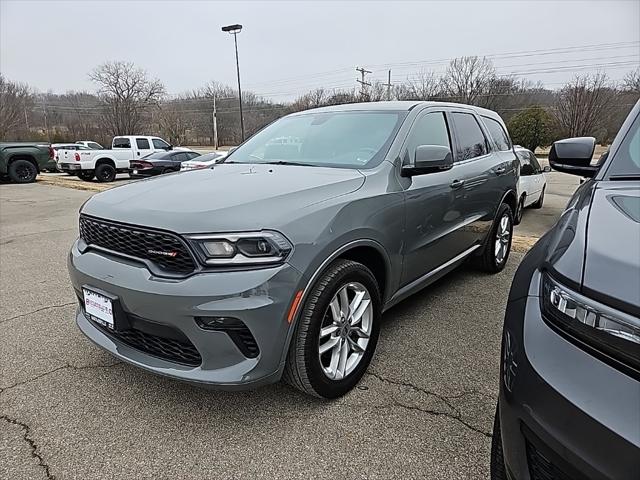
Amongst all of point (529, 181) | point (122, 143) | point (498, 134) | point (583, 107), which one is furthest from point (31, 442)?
point (583, 107)

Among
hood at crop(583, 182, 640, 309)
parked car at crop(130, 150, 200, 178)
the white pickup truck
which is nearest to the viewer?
hood at crop(583, 182, 640, 309)

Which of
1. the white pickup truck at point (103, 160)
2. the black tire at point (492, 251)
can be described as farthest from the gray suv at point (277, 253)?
the white pickup truck at point (103, 160)

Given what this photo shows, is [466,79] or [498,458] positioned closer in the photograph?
[498,458]

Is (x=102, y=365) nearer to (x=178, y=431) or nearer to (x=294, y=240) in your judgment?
(x=178, y=431)

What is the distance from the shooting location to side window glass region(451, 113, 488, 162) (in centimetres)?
370

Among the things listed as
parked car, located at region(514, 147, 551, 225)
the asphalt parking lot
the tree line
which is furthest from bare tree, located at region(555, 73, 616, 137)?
the asphalt parking lot

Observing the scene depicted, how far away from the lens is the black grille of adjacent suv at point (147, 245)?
1.92 m

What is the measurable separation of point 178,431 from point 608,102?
135ft

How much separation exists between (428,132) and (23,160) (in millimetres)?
17336

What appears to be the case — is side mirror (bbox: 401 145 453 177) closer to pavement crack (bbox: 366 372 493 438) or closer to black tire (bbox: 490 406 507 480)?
pavement crack (bbox: 366 372 493 438)

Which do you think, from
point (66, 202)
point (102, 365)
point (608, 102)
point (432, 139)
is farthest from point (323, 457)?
point (608, 102)

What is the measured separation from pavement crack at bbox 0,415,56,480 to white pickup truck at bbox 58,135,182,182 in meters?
15.9

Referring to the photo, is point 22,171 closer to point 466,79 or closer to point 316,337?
point 316,337

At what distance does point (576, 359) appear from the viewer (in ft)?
3.63
